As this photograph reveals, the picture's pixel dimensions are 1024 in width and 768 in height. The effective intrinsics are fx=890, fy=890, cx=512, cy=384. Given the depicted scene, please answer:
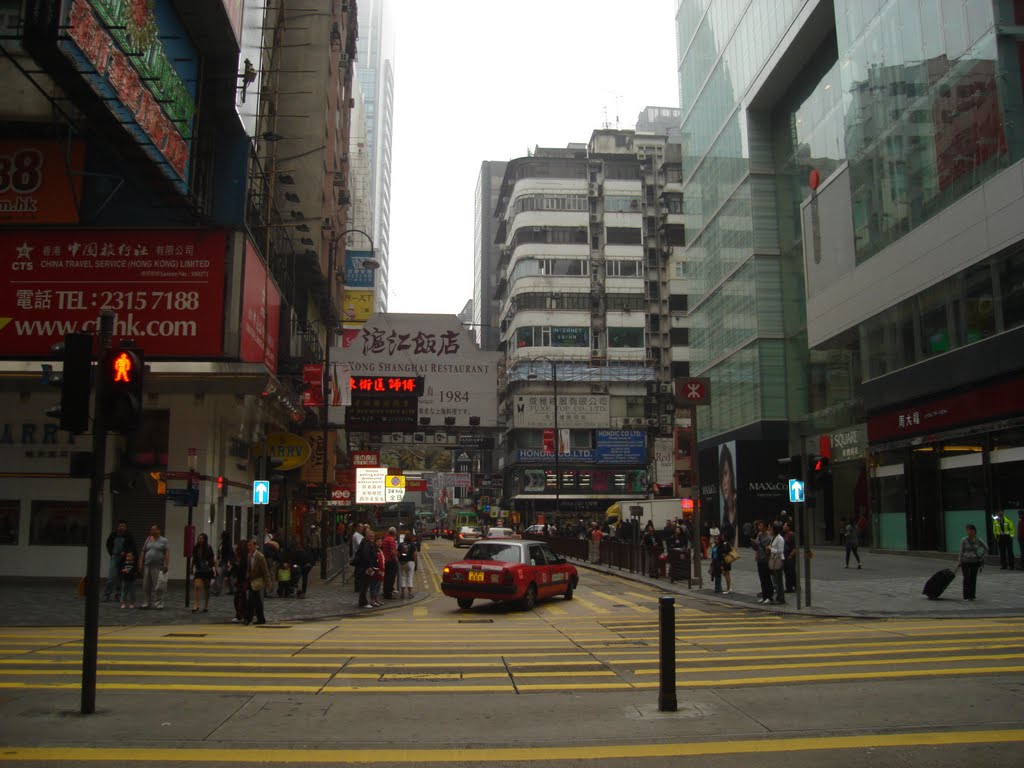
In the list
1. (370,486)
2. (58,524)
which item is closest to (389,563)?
(58,524)

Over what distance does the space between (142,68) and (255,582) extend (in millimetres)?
10681

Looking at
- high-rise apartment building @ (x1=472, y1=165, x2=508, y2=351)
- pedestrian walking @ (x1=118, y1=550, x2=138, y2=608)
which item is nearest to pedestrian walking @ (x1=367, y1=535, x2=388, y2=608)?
pedestrian walking @ (x1=118, y1=550, x2=138, y2=608)

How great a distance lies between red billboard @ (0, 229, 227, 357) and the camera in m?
23.5

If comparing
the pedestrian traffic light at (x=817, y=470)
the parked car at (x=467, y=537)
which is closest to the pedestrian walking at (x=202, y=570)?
the pedestrian traffic light at (x=817, y=470)

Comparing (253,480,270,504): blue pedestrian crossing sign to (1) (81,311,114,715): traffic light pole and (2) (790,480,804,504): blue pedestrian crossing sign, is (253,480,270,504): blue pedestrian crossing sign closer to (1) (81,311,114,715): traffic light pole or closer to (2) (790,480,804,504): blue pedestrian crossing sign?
(2) (790,480,804,504): blue pedestrian crossing sign

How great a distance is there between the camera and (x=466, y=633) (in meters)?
15.6

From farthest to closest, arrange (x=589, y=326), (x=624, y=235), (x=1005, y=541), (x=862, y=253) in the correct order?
(x=624, y=235)
(x=589, y=326)
(x=862, y=253)
(x=1005, y=541)

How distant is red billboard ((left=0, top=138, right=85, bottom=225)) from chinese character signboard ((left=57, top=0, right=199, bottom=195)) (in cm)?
433

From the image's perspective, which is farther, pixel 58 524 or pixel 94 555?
pixel 58 524

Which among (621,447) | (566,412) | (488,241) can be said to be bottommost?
(621,447)

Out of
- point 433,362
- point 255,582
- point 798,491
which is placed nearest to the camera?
point 255,582

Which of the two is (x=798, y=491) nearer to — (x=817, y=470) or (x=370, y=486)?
(x=817, y=470)

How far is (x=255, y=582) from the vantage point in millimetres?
16516

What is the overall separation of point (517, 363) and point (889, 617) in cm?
6606
